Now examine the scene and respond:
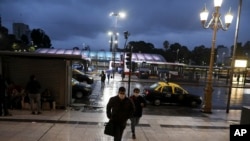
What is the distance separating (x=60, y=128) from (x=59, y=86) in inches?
173

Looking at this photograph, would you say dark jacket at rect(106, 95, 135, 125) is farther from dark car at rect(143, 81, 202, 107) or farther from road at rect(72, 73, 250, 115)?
dark car at rect(143, 81, 202, 107)

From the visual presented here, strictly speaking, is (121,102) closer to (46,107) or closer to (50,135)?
(50,135)

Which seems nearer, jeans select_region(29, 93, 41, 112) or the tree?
jeans select_region(29, 93, 41, 112)

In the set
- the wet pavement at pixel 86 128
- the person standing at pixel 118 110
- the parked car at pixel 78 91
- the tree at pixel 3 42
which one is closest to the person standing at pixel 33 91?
the wet pavement at pixel 86 128

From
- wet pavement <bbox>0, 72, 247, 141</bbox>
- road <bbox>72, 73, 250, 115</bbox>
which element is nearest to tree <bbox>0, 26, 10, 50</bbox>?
road <bbox>72, 73, 250, 115</bbox>

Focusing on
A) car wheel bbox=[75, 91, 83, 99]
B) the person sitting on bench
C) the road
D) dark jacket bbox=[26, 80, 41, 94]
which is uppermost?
dark jacket bbox=[26, 80, 41, 94]

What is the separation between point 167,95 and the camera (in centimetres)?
1738

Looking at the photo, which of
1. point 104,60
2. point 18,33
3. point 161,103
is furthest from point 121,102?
point 18,33

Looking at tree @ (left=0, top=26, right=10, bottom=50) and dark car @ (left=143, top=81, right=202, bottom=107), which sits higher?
tree @ (left=0, top=26, right=10, bottom=50)

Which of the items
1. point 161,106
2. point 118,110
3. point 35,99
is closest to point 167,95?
point 161,106

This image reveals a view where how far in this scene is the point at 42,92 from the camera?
13.2 metres

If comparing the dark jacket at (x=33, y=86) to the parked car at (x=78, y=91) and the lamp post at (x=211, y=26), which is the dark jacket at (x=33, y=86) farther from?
the lamp post at (x=211, y=26)

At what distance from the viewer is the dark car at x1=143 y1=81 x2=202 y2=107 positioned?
56.9 feet

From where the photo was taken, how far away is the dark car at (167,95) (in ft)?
56.9
